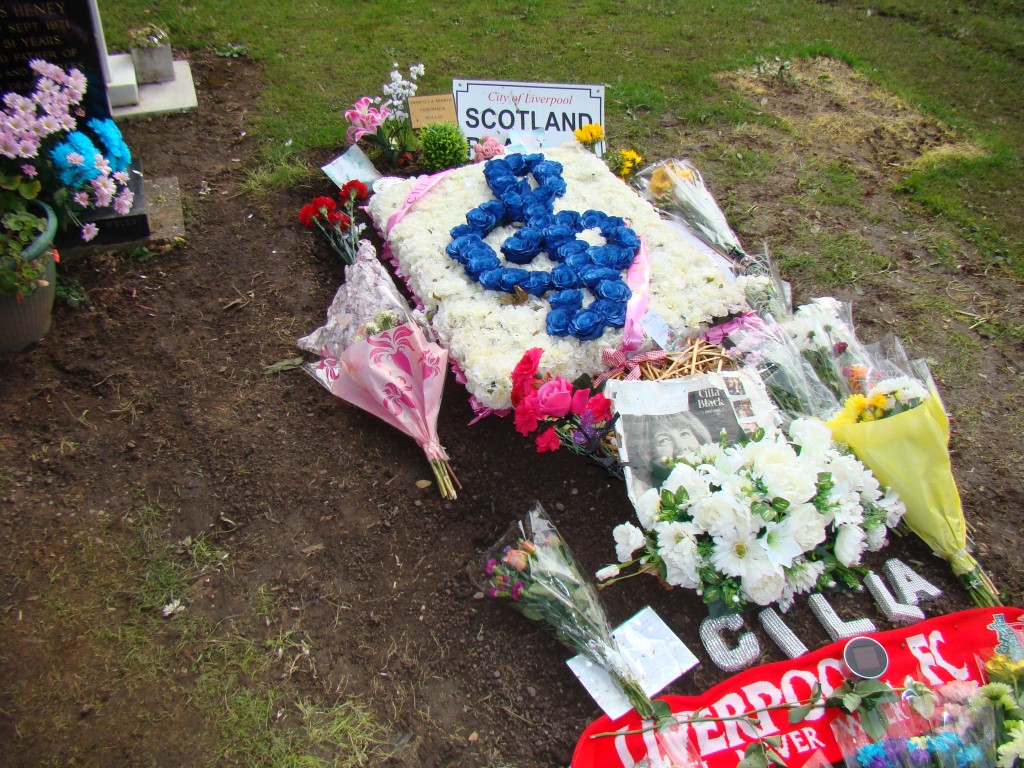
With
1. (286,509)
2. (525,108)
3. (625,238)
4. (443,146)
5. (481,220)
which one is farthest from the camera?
(525,108)

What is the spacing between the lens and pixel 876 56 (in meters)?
6.58

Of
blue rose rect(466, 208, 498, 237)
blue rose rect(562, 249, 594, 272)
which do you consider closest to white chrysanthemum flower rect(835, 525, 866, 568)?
blue rose rect(562, 249, 594, 272)

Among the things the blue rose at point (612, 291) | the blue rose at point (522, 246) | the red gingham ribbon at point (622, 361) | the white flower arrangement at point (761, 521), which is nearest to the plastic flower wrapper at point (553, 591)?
the white flower arrangement at point (761, 521)

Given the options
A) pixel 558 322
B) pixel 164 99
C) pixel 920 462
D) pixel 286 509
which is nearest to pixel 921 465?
pixel 920 462

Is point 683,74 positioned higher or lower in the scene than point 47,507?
higher

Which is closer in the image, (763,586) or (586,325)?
(763,586)

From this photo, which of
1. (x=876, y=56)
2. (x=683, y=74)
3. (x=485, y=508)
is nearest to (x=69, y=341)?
(x=485, y=508)

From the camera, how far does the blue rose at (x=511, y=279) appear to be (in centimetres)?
344

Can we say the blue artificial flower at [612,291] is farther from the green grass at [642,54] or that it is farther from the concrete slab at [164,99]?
the concrete slab at [164,99]

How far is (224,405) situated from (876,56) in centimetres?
640

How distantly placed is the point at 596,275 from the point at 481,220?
2.41 feet

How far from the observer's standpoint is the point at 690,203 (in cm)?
419

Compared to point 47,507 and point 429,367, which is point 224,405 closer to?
point 47,507

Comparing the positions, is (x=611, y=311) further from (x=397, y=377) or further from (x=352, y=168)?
(x=352, y=168)
